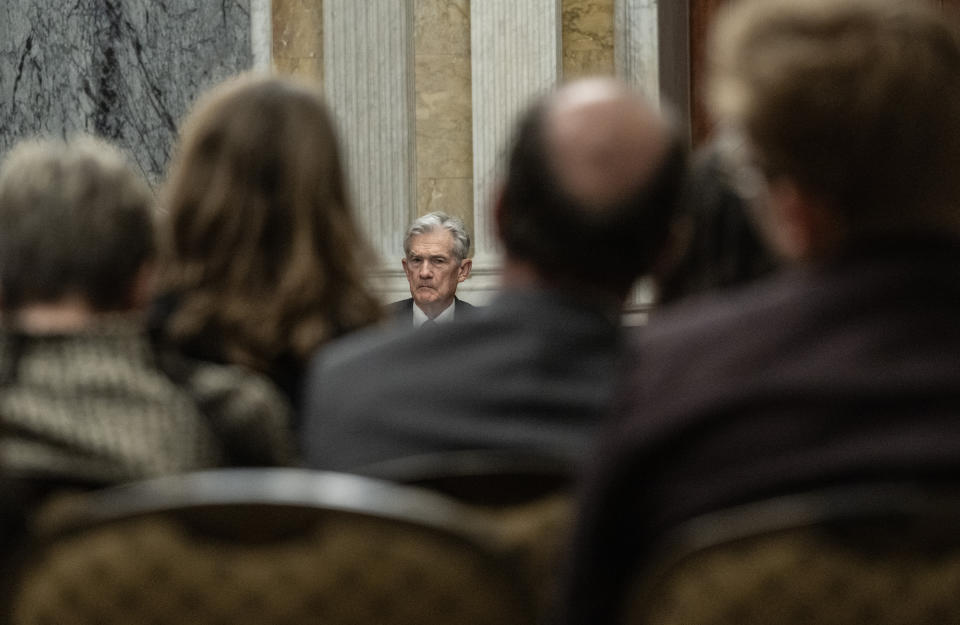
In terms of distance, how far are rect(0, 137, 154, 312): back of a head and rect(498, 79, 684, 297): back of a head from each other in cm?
46

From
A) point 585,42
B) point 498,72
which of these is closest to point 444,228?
→ point 498,72

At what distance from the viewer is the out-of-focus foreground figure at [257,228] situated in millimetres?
1966

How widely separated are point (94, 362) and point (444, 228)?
4211 millimetres

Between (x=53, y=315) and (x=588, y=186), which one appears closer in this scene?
(x=588, y=186)

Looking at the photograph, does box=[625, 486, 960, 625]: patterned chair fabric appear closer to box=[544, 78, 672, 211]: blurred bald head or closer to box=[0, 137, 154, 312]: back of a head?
box=[544, 78, 672, 211]: blurred bald head

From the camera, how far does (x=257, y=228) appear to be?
1.99 meters

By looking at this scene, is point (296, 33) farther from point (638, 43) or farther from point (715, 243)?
point (715, 243)

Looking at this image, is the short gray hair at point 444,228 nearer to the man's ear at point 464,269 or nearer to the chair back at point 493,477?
the man's ear at point 464,269

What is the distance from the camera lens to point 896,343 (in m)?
1.12

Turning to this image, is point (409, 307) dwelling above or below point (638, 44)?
below

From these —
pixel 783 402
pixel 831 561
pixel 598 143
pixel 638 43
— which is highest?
pixel 638 43

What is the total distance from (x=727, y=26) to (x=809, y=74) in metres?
0.13

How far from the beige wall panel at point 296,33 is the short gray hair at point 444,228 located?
1.01 metres

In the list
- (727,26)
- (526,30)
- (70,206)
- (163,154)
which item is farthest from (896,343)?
(163,154)
